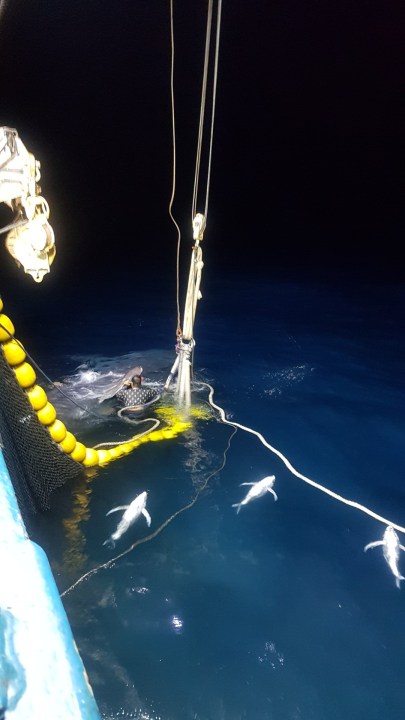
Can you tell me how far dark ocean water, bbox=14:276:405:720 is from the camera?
9.78 feet

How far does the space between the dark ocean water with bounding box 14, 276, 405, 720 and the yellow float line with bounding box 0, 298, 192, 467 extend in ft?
0.62

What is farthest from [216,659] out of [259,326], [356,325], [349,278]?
[349,278]

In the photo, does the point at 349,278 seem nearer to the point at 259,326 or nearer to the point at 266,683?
the point at 259,326

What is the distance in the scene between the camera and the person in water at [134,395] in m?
6.57

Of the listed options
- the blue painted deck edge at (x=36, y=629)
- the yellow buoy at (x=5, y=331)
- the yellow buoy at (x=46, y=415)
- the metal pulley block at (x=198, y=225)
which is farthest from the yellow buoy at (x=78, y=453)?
the blue painted deck edge at (x=36, y=629)

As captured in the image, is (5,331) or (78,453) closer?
(5,331)

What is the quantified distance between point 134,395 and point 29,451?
8.82 ft

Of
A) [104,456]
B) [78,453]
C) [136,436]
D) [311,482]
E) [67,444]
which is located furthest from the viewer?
[136,436]

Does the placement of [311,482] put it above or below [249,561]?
above

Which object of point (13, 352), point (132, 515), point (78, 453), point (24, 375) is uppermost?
point (13, 352)

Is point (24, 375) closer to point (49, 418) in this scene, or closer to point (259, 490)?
point (49, 418)

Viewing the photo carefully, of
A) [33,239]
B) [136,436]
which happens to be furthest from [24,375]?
[136,436]

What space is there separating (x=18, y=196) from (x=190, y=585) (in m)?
3.65

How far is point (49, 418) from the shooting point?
413 cm
